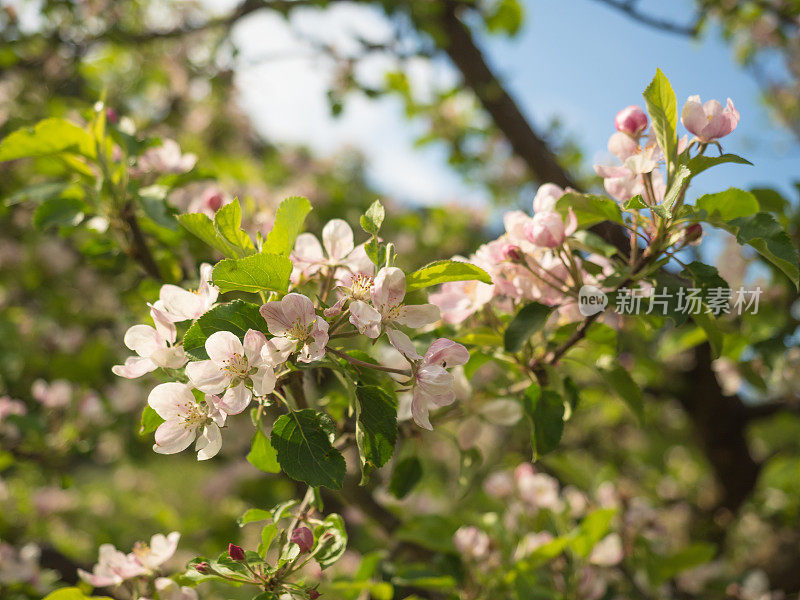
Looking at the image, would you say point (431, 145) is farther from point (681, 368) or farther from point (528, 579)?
point (528, 579)

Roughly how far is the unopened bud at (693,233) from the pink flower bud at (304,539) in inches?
25.9

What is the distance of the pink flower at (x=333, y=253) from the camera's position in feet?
2.85

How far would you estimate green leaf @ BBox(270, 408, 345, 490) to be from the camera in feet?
2.33

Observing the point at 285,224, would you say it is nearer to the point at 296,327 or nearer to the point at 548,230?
the point at 296,327

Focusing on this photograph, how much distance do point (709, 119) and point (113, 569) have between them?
1077 mm

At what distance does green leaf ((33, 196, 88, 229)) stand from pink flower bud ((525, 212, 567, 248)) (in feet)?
2.96

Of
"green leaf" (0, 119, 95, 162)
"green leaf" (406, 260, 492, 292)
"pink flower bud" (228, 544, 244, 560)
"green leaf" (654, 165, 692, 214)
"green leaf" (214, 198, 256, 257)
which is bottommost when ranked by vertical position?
"pink flower bud" (228, 544, 244, 560)

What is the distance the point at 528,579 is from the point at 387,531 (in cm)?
35

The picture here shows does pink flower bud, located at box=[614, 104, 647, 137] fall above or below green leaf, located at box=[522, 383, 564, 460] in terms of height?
above

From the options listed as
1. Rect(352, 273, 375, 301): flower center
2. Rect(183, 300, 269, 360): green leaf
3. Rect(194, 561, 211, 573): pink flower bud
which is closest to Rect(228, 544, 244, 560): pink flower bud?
Rect(194, 561, 211, 573): pink flower bud

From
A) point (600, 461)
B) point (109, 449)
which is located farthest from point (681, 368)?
point (109, 449)

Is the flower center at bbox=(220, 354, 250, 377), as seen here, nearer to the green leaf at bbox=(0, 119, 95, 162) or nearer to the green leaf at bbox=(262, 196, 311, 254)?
the green leaf at bbox=(262, 196, 311, 254)

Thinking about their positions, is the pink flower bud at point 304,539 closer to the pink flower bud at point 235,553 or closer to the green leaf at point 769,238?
the pink flower bud at point 235,553

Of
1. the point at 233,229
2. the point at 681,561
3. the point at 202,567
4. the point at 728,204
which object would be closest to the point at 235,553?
the point at 202,567
